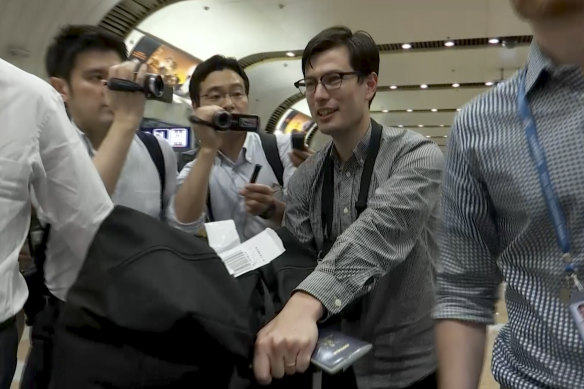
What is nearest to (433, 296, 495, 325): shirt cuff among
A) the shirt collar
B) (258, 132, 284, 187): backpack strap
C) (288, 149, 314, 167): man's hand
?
the shirt collar

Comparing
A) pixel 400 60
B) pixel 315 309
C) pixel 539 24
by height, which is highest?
pixel 400 60

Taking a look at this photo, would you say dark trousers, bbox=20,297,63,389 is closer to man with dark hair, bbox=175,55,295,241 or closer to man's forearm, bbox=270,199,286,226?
man with dark hair, bbox=175,55,295,241

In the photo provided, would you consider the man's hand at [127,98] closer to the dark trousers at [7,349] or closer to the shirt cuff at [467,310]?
the dark trousers at [7,349]

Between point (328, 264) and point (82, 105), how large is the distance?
1131 millimetres

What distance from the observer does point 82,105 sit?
1.80 meters

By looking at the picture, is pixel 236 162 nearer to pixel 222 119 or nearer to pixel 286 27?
pixel 222 119

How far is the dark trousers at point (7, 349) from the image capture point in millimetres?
1219

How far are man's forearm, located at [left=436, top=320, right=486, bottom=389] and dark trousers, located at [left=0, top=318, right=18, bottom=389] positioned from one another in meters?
0.99

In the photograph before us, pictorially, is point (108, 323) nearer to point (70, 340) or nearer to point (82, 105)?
point (70, 340)

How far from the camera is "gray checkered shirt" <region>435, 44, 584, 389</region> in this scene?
814mm

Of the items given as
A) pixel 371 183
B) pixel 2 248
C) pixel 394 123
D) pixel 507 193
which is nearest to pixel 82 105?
pixel 2 248

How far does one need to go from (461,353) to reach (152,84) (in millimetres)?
1177

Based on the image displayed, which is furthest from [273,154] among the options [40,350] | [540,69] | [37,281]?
[540,69]

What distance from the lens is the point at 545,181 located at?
824 mm
